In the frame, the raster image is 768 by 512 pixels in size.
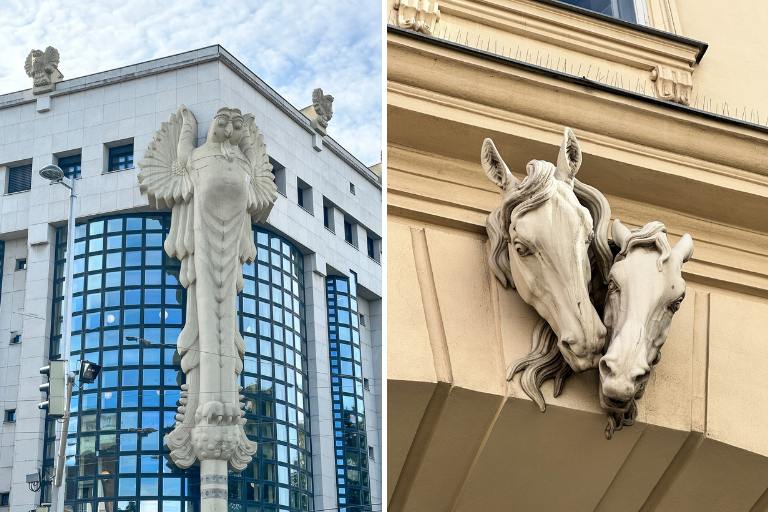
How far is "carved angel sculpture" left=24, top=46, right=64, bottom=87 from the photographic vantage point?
5.23 m

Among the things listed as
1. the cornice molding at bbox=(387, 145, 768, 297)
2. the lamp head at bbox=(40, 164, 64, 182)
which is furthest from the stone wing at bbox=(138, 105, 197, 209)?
the cornice molding at bbox=(387, 145, 768, 297)

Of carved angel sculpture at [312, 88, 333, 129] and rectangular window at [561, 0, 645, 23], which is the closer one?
carved angel sculpture at [312, 88, 333, 129]

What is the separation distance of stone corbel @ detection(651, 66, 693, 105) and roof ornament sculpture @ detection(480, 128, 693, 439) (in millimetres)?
1139

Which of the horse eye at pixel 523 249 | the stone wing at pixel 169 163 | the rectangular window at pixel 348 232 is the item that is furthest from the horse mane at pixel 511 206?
the stone wing at pixel 169 163

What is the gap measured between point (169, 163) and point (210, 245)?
1.16 ft

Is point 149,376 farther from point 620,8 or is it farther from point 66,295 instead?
point 620,8

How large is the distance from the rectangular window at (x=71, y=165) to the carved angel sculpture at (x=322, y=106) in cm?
102

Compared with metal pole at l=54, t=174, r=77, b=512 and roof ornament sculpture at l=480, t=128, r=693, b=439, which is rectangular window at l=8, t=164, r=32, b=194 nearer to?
metal pole at l=54, t=174, r=77, b=512

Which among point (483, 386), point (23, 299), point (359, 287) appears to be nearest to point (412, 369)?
point (483, 386)

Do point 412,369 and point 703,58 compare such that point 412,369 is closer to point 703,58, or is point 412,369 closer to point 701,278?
point 701,278

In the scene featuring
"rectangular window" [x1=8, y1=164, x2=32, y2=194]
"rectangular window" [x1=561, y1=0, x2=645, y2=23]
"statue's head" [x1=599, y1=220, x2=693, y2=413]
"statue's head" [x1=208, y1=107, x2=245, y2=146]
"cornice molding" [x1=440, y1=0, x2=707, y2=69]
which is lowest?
"statue's head" [x1=599, y1=220, x2=693, y2=413]

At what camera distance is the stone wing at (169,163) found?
5312 millimetres

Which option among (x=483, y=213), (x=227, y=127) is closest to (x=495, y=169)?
(x=483, y=213)

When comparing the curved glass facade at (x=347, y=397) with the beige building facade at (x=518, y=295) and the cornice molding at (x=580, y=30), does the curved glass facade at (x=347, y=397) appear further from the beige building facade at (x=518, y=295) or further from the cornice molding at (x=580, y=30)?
the cornice molding at (x=580, y=30)
